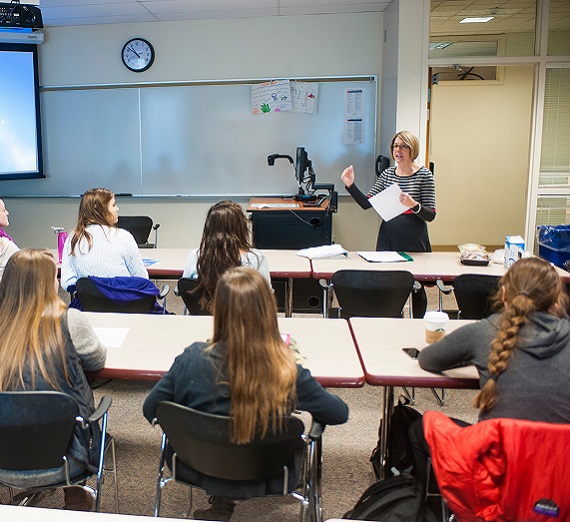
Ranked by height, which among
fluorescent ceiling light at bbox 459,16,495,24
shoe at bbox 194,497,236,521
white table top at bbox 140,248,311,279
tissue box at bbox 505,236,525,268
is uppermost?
fluorescent ceiling light at bbox 459,16,495,24

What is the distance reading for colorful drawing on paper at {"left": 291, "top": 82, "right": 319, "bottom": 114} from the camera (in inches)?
250

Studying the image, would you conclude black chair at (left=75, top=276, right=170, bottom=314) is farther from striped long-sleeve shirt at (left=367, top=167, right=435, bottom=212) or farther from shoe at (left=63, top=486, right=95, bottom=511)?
striped long-sleeve shirt at (left=367, top=167, right=435, bottom=212)

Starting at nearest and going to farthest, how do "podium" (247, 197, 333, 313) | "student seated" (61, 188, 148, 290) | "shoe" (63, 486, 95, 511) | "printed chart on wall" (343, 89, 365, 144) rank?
"shoe" (63, 486, 95, 511)
"student seated" (61, 188, 148, 290)
"podium" (247, 197, 333, 313)
"printed chart on wall" (343, 89, 365, 144)

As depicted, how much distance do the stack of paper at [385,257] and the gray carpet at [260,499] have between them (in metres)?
0.80

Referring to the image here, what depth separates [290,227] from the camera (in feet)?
18.2

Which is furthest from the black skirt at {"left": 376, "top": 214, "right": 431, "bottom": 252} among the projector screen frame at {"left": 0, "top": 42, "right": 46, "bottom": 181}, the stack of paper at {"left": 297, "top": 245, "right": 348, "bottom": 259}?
the projector screen frame at {"left": 0, "top": 42, "right": 46, "bottom": 181}

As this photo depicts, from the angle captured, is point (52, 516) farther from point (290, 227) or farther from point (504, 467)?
point (290, 227)

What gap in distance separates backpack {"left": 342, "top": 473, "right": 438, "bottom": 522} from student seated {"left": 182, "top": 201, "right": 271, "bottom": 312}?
1232mm

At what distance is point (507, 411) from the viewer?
185 cm

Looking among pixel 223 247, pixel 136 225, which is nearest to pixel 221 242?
pixel 223 247

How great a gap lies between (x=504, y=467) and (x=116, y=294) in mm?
2190

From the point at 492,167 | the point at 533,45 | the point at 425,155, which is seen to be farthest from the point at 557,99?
the point at 492,167

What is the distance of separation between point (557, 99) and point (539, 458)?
504 cm

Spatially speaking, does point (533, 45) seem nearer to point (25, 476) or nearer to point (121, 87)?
point (121, 87)
